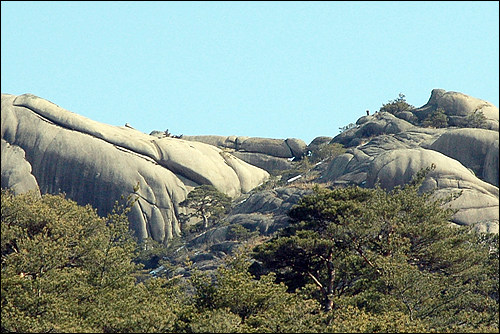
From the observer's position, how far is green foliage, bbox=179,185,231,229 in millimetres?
63812

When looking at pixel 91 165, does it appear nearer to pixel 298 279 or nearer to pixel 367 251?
pixel 298 279

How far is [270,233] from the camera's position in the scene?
52.7 meters

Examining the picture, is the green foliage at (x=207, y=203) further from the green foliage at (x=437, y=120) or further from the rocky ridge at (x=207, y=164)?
the green foliage at (x=437, y=120)

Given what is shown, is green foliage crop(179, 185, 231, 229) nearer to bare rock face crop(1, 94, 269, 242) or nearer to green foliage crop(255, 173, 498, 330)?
bare rock face crop(1, 94, 269, 242)

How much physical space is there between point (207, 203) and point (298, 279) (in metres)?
33.9

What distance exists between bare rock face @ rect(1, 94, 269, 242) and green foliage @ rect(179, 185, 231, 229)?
2.88 m

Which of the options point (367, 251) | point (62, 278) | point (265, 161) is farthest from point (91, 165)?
point (367, 251)

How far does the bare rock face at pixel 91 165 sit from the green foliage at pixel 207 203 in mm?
2881

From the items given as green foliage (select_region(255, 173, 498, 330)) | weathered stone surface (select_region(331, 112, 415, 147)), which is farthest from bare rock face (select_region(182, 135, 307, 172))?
green foliage (select_region(255, 173, 498, 330))

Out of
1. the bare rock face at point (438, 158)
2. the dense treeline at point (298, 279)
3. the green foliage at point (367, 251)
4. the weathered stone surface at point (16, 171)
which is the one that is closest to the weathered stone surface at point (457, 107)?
the bare rock face at point (438, 158)

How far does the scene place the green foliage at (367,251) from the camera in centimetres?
3042

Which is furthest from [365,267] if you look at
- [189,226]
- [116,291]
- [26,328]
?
[189,226]

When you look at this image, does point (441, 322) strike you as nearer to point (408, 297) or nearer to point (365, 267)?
point (408, 297)

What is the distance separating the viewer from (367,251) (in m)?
32.5
